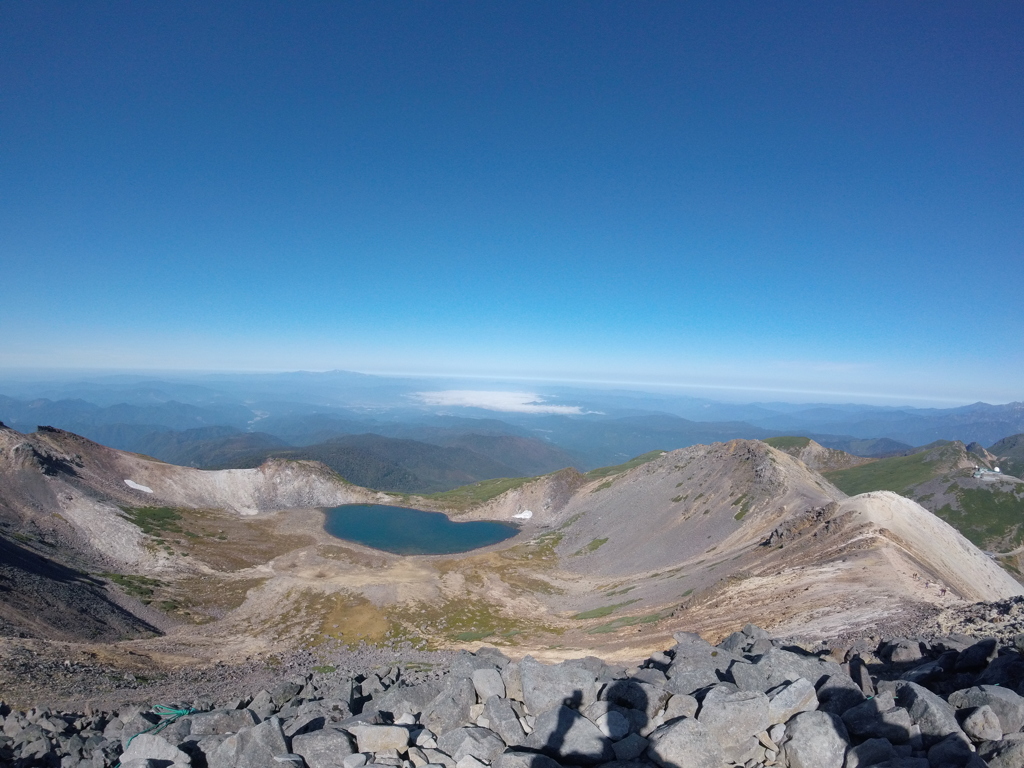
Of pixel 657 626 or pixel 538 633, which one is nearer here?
pixel 657 626

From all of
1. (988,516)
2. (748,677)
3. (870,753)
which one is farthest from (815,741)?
(988,516)

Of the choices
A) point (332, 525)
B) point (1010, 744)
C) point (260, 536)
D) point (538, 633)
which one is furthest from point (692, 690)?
point (332, 525)

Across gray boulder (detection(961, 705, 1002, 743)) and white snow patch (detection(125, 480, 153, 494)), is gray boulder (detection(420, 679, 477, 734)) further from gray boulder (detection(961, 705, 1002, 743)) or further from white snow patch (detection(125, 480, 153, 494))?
white snow patch (detection(125, 480, 153, 494))

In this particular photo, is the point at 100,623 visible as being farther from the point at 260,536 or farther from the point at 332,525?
the point at 332,525

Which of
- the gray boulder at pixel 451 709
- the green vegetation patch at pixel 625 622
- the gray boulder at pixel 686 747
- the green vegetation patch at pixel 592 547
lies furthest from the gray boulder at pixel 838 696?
the green vegetation patch at pixel 592 547

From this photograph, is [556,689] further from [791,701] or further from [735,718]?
[791,701]

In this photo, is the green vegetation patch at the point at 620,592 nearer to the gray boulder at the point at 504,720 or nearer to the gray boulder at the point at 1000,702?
the gray boulder at the point at 1000,702
